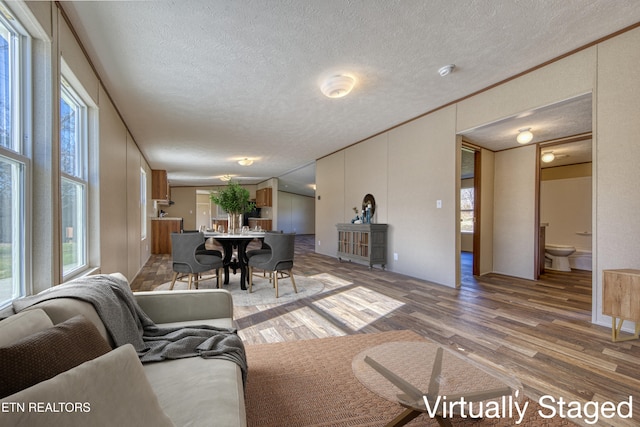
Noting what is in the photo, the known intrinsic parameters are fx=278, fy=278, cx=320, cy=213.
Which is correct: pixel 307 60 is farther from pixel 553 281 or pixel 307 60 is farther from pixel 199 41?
pixel 553 281

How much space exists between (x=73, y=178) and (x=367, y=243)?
4.13 metres

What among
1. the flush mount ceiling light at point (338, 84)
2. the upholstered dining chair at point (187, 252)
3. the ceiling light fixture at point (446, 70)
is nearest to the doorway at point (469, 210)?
the ceiling light fixture at point (446, 70)

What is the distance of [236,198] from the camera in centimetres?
417

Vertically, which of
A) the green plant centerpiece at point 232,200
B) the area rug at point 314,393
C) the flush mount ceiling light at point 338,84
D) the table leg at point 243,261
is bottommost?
the area rug at point 314,393

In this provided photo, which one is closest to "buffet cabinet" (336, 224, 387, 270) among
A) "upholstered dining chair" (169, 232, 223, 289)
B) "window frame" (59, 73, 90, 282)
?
"upholstered dining chair" (169, 232, 223, 289)

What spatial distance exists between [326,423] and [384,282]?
299 centimetres

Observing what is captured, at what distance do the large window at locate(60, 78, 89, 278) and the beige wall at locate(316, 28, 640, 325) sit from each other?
4.17 meters

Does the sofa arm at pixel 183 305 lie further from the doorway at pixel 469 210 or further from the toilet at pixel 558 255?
the toilet at pixel 558 255

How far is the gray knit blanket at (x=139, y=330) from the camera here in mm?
1196

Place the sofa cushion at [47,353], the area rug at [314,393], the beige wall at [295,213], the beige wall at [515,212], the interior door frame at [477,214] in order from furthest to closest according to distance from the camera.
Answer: the beige wall at [295,213] → the interior door frame at [477,214] → the beige wall at [515,212] → the area rug at [314,393] → the sofa cushion at [47,353]

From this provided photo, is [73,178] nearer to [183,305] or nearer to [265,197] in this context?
[183,305]

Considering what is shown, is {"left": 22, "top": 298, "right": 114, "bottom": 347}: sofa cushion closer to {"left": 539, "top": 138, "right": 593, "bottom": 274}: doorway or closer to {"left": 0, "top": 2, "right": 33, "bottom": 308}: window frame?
{"left": 0, "top": 2, "right": 33, "bottom": 308}: window frame

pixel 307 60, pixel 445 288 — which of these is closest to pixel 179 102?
pixel 307 60

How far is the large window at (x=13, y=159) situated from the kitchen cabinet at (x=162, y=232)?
6770mm
